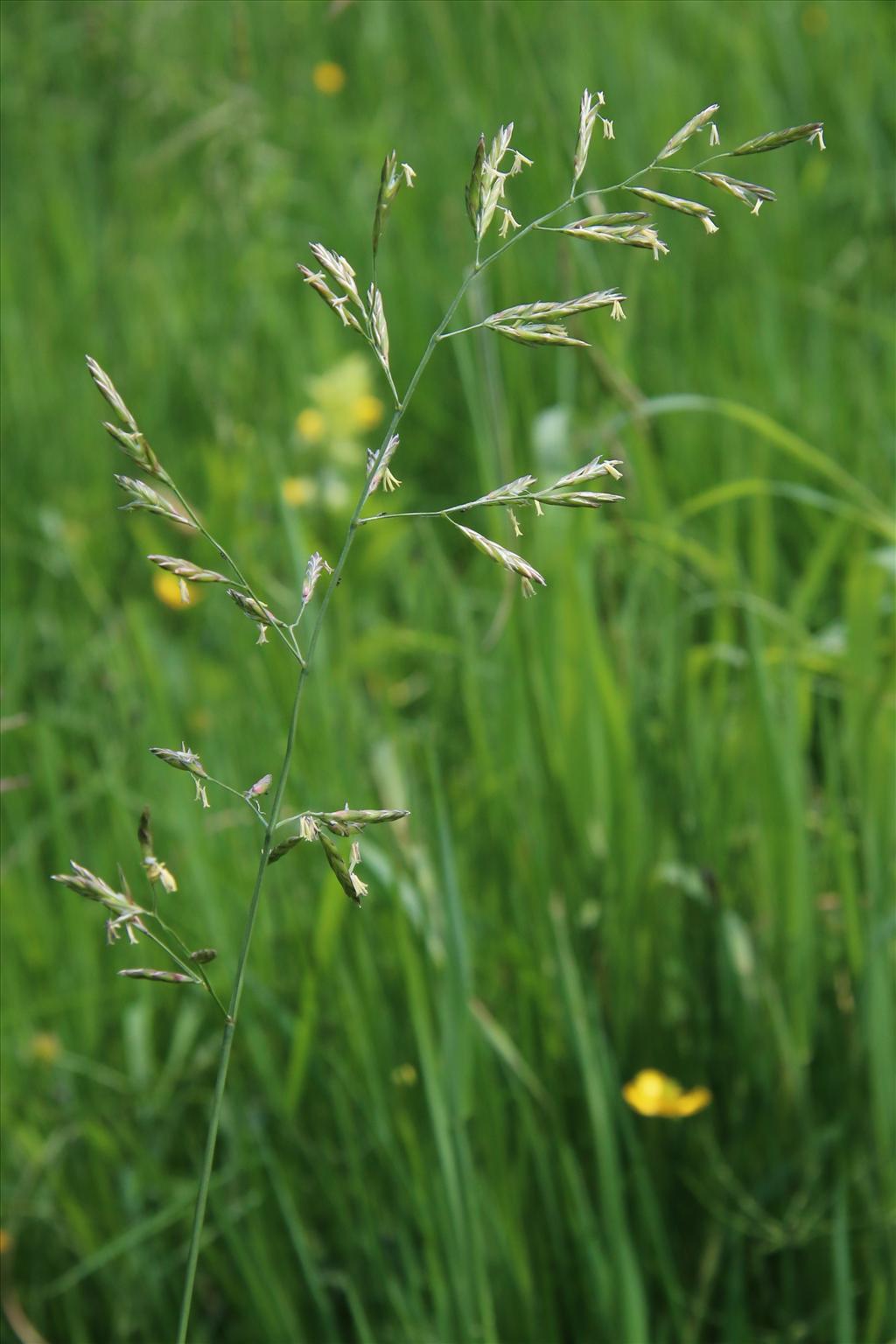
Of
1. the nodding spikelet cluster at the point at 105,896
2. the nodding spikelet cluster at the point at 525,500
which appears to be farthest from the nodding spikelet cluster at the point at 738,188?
the nodding spikelet cluster at the point at 105,896

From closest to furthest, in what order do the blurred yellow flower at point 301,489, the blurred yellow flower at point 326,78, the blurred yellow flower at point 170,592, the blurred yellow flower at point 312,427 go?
the blurred yellow flower at point 170,592 → the blurred yellow flower at point 301,489 → the blurred yellow flower at point 312,427 → the blurred yellow flower at point 326,78

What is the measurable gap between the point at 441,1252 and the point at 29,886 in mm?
735

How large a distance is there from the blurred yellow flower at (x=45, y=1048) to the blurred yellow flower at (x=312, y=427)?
1.35m

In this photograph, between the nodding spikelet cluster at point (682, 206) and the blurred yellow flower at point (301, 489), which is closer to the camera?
the nodding spikelet cluster at point (682, 206)

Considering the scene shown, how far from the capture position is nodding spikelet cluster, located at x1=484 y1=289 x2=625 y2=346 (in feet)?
1.72

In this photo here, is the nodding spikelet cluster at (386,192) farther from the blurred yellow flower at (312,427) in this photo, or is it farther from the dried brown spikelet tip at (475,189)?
the blurred yellow flower at (312,427)

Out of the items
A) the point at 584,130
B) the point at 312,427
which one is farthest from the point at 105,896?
the point at 312,427

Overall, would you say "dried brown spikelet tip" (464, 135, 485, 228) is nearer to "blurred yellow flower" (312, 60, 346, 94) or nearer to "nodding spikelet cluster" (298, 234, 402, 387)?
"nodding spikelet cluster" (298, 234, 402, 387)

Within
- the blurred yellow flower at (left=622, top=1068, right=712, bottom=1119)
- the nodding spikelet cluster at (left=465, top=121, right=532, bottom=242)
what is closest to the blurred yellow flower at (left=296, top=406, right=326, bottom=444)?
the blurred yellow flower at (left=622, top=1068, right=712, bottom=1119)

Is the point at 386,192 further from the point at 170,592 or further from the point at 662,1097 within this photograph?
the point at 170,592

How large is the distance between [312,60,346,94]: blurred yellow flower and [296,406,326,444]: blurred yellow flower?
1.42 metres

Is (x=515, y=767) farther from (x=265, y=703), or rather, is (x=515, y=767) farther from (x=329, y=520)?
(x=329, y=520)

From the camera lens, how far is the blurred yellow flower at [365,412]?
254 cm

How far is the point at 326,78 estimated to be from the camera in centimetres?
358
